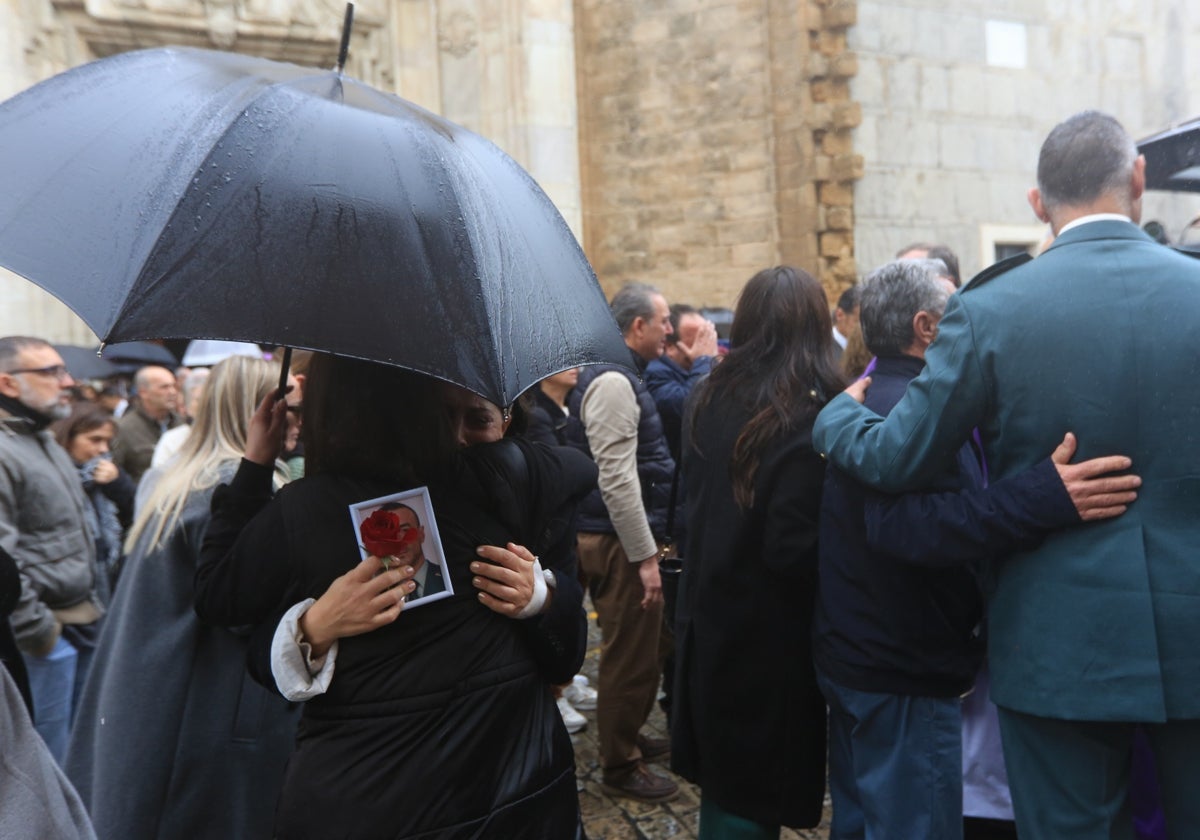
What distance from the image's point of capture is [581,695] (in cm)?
494

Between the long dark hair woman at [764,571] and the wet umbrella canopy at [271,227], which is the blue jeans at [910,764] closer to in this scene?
the long dark hair woman at [764,571]

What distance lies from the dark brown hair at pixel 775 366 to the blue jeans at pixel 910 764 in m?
0.63

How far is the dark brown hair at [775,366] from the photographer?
262cm

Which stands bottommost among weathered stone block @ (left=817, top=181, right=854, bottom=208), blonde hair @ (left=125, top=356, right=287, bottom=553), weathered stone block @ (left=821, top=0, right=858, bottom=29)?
blonde hair @ (left=125, top=356, right=287, bottom=553)

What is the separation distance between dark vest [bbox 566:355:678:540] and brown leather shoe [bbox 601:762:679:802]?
3.24 feet

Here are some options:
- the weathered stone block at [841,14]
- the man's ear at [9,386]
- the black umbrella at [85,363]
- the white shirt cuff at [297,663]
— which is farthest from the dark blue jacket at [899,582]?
the weathered stone block at [841,14]

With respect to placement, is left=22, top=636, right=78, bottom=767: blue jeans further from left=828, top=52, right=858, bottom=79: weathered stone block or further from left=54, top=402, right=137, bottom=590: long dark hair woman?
left=828, top=52, right=858, bottom=79: weathered stone block

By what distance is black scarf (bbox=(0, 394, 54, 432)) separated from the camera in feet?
10.9

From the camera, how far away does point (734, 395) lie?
109 inches

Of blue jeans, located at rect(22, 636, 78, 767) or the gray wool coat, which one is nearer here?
the gray wool coat

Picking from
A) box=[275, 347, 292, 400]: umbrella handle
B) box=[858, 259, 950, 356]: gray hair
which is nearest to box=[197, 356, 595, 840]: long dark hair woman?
box=[275, 347, 292, 400]: umbrella handle

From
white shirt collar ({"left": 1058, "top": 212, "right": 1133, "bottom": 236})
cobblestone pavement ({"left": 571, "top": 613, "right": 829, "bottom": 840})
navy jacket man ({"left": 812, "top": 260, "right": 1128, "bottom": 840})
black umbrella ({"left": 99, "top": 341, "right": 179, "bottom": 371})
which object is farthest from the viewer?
black umbrella ({"left": 99, "top": 341, "right": 179, "bottom": 371})

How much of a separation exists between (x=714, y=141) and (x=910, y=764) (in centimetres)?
880

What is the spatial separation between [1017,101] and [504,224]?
1049 cm
